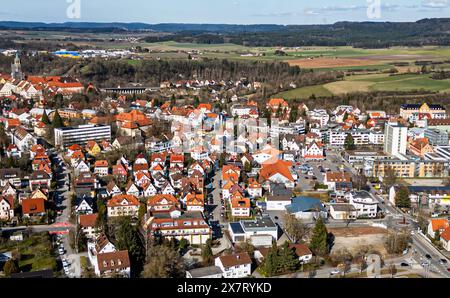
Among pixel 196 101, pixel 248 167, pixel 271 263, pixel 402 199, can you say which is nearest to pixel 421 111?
pixel 196 101

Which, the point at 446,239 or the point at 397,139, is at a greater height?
the point at 397,139

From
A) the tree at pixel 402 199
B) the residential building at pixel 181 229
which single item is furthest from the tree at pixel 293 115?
the residential building at pixel 181 229

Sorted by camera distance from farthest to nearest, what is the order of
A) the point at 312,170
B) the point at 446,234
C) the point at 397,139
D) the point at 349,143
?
the point at 349,143
the point at 397,139
the point at 312,170
the point at 446,234

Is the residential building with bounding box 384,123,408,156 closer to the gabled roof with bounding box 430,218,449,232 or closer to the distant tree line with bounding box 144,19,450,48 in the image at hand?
the gabled roof with bounding box 430,218,449,232

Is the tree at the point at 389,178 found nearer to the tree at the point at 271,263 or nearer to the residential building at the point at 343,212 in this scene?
the residential building at the point at 343,212

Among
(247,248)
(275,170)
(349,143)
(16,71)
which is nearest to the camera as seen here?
(247,248)

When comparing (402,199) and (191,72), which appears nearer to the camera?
(402,199)

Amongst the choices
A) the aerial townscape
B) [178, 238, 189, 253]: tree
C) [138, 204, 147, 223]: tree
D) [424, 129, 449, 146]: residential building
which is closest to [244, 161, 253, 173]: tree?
the aerial townscape

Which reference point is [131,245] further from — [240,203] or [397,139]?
[397,139]
